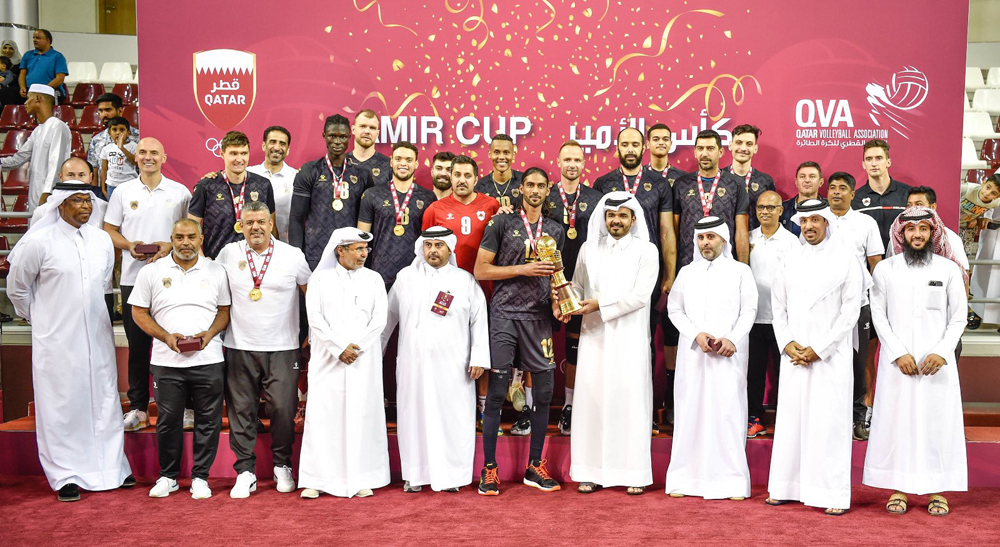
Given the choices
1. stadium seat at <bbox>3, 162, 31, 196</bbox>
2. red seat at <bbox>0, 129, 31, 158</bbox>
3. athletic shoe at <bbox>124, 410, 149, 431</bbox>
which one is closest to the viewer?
athletic shoe at <bbox>124, 410, 149, 431</bbox>

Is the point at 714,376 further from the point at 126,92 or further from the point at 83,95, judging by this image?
the point at 83,95

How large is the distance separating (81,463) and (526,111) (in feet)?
13.0

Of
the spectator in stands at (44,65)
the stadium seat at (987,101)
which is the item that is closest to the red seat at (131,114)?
the spectator in stands at (44,65)

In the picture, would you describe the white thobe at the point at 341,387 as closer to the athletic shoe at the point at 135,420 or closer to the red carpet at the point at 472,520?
the red carpet at the point at 472,520

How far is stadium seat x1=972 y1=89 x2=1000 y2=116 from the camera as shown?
10.8 metres

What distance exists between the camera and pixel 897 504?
5.04 metres

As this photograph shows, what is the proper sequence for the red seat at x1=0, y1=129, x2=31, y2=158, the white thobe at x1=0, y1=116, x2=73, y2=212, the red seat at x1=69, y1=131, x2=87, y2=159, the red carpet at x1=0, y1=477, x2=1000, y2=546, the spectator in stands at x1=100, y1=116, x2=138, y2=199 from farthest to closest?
the red seat at x1=69, y1=131, x2=87, y2=159 → the red seat at x1=0, y1=129, x2=31, y2=158 → the white thobe at x1=0, y1=116, x2=73, y2=212 → the spectator in stands at x1=100, y1=116, x2=138, y2=199 → the red carpet at x1=0, y1=477, x2=1000, y2=546

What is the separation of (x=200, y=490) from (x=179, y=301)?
1130mm

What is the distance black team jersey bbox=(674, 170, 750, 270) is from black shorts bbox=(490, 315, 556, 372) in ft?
3.97

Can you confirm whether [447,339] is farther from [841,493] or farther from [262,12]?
[262,12]

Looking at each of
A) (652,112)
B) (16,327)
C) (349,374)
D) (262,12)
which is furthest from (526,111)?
(16,327)

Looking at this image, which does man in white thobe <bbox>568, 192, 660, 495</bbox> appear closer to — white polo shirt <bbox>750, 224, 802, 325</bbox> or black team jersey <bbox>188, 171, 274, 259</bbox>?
white polo shirt <bbox>750, 224, 802, 325</bbox>

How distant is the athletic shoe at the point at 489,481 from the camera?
534 centimetres

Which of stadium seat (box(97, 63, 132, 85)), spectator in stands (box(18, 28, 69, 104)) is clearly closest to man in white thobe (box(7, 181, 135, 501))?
spectator in stands (box(18, 28, 69, 104))
